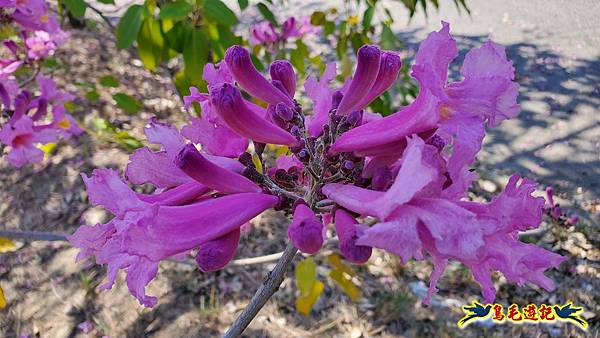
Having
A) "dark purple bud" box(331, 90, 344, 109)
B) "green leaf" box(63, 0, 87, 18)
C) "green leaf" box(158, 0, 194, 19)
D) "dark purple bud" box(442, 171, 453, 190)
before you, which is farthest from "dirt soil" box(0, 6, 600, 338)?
"dark purple bud" box(442, 171, 453, 190)

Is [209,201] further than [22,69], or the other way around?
[22,69]

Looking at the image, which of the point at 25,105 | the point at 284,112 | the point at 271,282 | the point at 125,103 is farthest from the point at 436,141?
the point at 125,103

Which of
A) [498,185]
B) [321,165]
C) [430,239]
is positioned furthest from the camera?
[498,185]

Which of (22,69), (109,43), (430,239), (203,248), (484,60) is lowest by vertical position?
(109,43)

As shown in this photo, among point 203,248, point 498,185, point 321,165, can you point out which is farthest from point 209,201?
point 498,185

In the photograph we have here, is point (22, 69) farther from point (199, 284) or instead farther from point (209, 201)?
point (209, 201)

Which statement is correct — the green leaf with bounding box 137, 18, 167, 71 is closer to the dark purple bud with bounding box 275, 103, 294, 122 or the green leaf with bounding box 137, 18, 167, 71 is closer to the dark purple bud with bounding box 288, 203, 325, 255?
the dark purple bud with bounding box 275, 103, 294, 122
